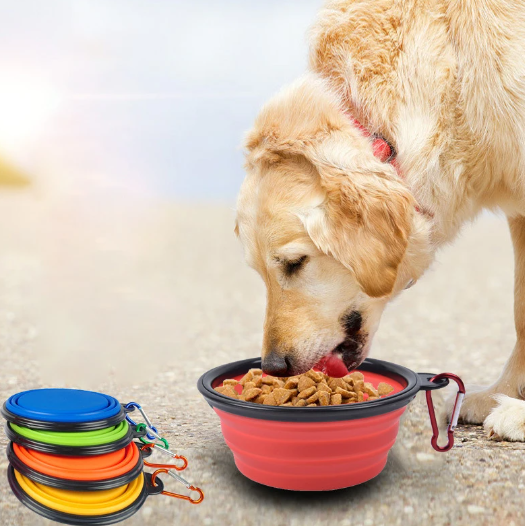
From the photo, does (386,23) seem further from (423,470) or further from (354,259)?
(423,470)

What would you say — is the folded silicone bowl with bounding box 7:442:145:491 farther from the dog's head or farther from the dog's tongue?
the dog's tongue

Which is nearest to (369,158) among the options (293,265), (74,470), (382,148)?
(382,148)

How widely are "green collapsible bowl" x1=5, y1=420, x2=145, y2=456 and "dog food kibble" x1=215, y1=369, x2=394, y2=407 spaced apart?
35 cm

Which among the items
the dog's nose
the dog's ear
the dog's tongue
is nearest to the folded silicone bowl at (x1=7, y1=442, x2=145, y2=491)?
the dog's nose

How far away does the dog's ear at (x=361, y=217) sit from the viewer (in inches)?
68.7

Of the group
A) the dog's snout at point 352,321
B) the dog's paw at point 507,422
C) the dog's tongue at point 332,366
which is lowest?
the dog's paw at point 507,422

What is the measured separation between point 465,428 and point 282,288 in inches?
36.6

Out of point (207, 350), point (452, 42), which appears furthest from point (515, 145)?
point (207, 350)

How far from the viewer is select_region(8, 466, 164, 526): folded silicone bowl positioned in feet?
5.10

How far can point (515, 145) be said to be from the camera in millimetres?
1908

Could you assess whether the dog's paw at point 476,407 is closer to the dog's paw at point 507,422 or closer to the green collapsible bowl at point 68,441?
the dog's paw at point 507,422

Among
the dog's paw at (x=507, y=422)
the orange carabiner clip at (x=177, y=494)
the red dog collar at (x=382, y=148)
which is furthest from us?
the dog's paw at (x=507, y=422)

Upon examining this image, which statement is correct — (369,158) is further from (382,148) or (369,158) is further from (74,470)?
(74,470)

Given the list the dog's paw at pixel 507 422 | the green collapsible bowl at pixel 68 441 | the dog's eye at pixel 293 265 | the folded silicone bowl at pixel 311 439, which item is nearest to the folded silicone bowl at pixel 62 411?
the green collapsible bowl at pixel 68 441
